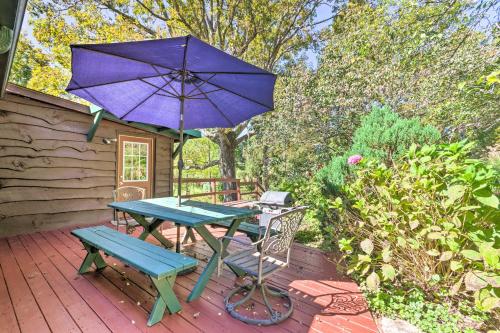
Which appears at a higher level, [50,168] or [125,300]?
[50,168]

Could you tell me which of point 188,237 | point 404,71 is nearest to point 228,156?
point 188,237

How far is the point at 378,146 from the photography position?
336 centimetres

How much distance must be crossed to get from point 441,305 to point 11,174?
18.4ft

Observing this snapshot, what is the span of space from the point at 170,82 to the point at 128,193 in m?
2.04

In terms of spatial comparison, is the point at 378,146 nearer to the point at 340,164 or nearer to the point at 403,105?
the point at 340,164

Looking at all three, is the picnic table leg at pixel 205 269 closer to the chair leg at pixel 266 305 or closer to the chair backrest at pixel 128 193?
the chair leg at pixel 266 305

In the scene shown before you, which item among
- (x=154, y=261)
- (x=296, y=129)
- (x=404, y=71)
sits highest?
(x=404, y=71)

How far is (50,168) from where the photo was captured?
4.02m

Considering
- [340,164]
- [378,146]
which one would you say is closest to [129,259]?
[340,164]

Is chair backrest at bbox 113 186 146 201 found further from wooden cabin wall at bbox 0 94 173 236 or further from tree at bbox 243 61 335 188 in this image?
tree at bbox 243 61 335 188

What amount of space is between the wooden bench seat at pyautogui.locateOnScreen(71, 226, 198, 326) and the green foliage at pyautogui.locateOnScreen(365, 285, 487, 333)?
1.66 meters

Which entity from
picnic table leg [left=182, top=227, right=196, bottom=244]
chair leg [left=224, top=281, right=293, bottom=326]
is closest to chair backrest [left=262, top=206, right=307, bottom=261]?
chair leg [left=224, top=281, right=293, bottom=326]

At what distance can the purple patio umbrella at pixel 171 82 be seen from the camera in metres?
1.89

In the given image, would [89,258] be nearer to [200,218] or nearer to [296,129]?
[200,218]
